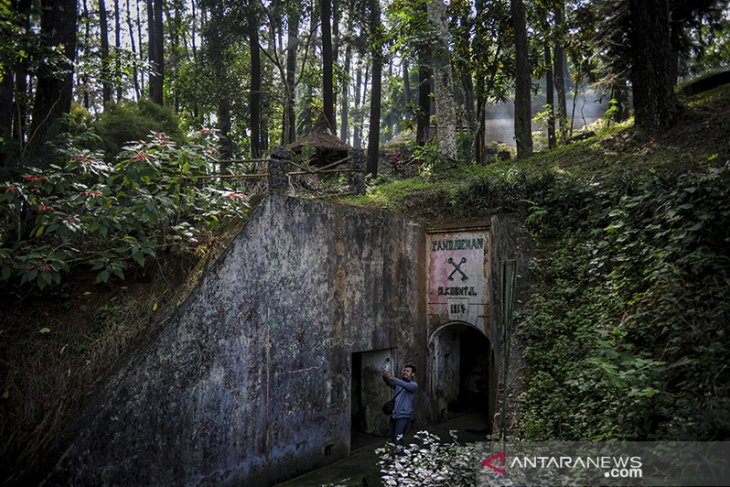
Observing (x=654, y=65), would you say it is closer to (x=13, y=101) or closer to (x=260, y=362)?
(x=260, y=362)

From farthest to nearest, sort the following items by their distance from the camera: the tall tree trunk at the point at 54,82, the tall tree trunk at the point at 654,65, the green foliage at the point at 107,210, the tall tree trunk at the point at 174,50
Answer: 1. the tall tree trunk at the point at 174,50
2. the tall tree trunk at the point at 654,65
3. the tall tree trunk at the point at 54,82
4. the green foliage at the point at 107,210

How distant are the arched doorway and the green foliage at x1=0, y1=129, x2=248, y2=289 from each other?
613 cm

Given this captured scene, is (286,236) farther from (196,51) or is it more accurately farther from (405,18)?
(196,51)

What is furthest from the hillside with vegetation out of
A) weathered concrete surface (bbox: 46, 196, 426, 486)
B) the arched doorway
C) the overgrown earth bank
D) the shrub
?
the arched doorway

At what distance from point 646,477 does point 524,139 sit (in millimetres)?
11710

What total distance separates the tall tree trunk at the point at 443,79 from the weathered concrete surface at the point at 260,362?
196 inches

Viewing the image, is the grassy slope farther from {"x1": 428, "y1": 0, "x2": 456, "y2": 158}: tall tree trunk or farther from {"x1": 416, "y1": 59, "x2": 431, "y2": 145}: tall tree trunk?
{"x1": 416, "y1": 59, "x2": 431, "y2": 145}: tall tree trunk

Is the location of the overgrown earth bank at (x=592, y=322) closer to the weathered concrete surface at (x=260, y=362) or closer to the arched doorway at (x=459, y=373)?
the weathered concrete surface at (x=260, y=362)

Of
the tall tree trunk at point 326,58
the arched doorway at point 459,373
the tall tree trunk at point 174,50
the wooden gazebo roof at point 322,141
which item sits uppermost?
the tall tree trunk at point 174,50

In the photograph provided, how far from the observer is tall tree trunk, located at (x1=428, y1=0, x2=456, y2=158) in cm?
1330

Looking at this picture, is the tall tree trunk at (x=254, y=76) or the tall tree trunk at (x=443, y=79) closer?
the tall tree trunk at (x=443, y=79)

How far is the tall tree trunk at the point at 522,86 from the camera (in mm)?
13961

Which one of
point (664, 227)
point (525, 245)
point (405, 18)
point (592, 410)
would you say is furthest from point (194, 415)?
point (405, 18)

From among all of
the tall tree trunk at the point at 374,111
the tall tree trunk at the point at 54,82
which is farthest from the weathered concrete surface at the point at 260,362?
the tall tree trunk at the point at 374,111
